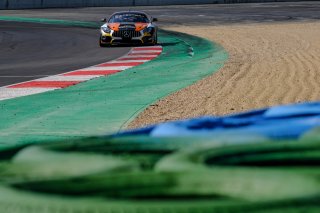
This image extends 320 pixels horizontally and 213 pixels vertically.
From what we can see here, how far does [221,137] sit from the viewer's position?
327 centimetres

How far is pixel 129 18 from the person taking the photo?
26.9 m

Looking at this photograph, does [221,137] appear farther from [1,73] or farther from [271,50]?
[271,50]

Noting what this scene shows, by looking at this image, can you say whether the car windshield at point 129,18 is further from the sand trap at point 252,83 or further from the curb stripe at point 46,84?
the curb stripe at point 46,84

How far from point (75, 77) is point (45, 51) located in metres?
9.44

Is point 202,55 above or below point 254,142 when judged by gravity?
below

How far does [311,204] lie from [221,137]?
0.79m

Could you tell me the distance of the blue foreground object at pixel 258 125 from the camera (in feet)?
10.8

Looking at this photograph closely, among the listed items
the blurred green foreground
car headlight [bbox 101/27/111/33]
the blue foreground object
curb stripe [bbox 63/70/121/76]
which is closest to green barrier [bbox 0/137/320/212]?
the blurred green foreground

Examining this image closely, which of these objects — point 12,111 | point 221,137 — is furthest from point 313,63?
point 221,137

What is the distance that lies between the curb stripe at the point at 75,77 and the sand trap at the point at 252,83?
Result: 7.49 feet

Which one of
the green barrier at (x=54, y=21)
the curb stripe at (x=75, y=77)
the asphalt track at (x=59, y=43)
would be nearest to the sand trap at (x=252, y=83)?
the curb stripe at (x=75, y=77)

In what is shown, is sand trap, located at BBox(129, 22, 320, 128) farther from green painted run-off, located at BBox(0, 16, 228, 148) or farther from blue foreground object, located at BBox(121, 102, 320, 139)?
blue foreground object, located at BBox(121, 102, 320, 139)

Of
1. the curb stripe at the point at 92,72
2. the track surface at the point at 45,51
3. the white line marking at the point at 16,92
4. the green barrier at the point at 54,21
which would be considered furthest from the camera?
the green barrier at the point at 54,21

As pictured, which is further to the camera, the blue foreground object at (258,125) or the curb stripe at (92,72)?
the curb stripe at (92,72)
